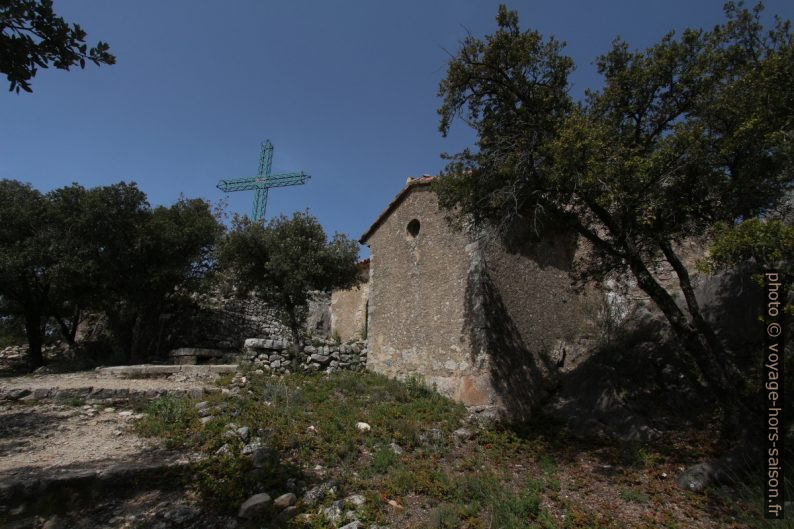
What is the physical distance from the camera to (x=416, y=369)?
11.7m

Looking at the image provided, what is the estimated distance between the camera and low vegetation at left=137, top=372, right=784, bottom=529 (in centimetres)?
585

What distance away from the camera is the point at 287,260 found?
1433 centimetres

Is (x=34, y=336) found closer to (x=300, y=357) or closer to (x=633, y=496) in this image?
(x=300, y=357)

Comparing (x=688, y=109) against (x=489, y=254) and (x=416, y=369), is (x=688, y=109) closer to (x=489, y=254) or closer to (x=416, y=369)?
(x=489, y=254)

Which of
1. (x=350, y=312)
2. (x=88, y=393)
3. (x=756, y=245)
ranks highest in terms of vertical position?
(x=756, y=245)

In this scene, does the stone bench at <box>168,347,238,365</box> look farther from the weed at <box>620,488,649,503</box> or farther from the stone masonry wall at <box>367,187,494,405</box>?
the weed at <box>620,488,649,503</box>

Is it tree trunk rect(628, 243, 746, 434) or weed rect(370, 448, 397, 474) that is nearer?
weed rect(370, 448, 397, 474)

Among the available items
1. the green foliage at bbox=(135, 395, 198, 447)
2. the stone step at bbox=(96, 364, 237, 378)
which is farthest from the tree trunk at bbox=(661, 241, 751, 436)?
the stone step at bbox=(96, 364, 237, 378)

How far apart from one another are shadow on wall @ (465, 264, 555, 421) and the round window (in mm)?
2620

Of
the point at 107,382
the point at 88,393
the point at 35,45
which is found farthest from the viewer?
the point at 107,382

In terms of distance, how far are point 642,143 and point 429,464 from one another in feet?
23.4

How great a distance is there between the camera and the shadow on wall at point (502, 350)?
10.3 m

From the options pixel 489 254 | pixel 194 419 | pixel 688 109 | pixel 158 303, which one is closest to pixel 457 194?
pixel 489 254

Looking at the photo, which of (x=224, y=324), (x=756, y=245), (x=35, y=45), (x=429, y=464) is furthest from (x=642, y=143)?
(x=224, y=324)
